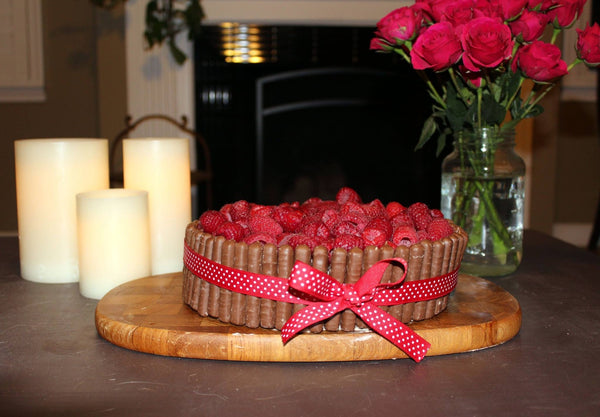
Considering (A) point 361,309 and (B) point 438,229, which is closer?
(A) point 361,309

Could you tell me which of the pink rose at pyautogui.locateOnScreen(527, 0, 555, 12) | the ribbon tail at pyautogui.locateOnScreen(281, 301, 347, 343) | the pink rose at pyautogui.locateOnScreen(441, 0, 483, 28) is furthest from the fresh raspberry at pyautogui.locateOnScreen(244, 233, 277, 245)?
the pink rose at pyautogui.locateOnScreen(527, 0, 555, 12)

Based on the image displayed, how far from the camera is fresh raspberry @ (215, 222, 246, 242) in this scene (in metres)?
0.78

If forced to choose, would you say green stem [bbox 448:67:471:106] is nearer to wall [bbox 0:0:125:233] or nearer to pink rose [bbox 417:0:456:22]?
pink rose [bbox 417:0:456:22]

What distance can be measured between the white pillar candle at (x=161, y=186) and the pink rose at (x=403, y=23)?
1.30ft

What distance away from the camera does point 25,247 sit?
1.05m

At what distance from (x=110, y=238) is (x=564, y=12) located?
2.67 feet

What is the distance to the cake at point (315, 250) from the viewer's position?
0.71 m

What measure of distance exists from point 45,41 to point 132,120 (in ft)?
2.25

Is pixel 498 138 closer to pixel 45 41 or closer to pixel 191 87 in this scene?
pixel 191 87

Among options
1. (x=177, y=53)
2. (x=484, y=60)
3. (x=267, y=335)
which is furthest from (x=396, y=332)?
(x=177, y=53)

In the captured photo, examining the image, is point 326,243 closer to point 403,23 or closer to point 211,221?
point 211,221

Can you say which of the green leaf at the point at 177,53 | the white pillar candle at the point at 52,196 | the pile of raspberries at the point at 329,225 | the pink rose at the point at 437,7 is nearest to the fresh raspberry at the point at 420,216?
the pile of raspberries at the point at 329,225

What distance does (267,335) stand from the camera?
704mm

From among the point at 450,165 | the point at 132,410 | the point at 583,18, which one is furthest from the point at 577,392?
the point at 583,18
